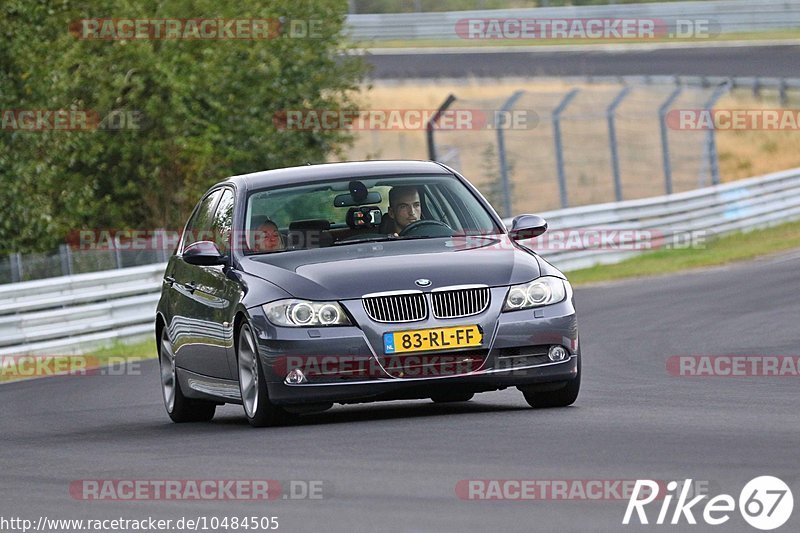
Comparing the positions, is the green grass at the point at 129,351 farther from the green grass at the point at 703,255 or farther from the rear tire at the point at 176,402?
the rear tire at the point at 176,402

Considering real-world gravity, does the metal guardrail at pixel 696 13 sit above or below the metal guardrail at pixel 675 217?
below

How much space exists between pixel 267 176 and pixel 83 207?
1631 cm

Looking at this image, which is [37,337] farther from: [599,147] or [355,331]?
[599,147]

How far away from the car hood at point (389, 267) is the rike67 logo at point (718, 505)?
3202 millimetres

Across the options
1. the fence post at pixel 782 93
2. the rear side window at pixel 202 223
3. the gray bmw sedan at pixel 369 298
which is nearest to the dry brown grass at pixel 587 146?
the fence post at pixel 782 93

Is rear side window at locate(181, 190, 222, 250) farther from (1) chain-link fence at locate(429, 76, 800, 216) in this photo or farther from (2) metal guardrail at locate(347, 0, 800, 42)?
(2) metal guardrail at locate(347, 0, 800, 42)

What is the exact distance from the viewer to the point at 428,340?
9852 millimetres

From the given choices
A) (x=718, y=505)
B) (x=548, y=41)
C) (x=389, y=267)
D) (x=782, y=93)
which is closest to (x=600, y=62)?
(x=548, y=41)

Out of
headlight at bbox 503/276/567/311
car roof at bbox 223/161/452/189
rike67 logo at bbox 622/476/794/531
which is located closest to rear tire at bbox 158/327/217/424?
car roof at bbox 223/161/452/189

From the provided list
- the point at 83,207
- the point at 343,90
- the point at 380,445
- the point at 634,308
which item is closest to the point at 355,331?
the point at 380,445

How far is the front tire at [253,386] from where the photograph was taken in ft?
33.0

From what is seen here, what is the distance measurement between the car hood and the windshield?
0.77 feet

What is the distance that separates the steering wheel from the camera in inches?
436

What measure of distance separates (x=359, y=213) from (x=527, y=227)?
3.47 feet
